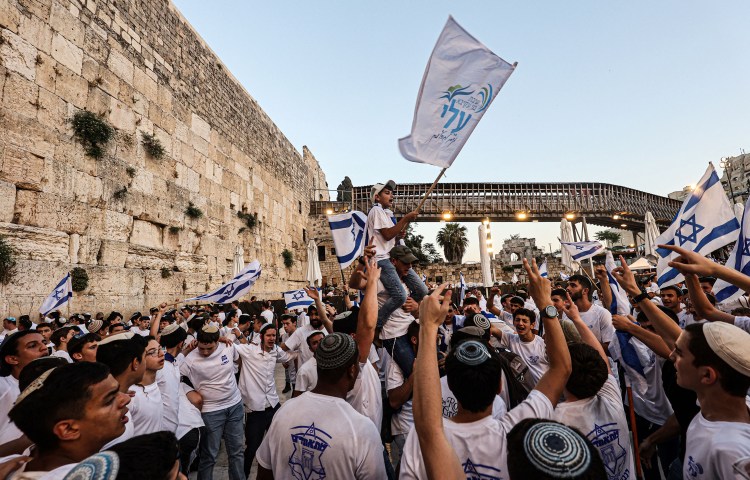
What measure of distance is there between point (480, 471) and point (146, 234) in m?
12.2

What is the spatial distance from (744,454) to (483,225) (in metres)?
14.2

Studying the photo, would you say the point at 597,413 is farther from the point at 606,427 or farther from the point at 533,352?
the point at 533,352

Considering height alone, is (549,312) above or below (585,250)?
below

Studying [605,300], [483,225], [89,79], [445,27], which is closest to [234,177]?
[89,79]

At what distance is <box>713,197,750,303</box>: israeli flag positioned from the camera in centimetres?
378

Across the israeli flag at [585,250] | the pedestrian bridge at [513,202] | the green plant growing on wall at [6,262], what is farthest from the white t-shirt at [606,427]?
the pedestrian bridge at [513,202]

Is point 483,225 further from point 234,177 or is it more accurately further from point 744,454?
point 744,454

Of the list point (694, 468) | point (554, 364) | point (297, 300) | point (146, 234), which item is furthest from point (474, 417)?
point (146, 234)

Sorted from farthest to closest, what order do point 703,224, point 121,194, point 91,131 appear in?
1. point 121,194
2. point 91,131
3. point 703,224

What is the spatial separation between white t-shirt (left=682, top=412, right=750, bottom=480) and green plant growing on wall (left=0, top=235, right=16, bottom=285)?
10584mm

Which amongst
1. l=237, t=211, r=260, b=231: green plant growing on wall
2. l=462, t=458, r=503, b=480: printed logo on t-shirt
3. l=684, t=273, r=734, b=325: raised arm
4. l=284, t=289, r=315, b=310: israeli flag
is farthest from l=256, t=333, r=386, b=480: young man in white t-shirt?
l=237, t=211, r=260, b=231: green plant growing on wall

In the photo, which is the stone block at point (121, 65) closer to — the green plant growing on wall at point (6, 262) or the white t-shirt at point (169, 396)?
the green plant growing on wall at point (6, 262)

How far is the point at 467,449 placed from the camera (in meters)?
1.62

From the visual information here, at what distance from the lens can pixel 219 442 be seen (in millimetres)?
3996
